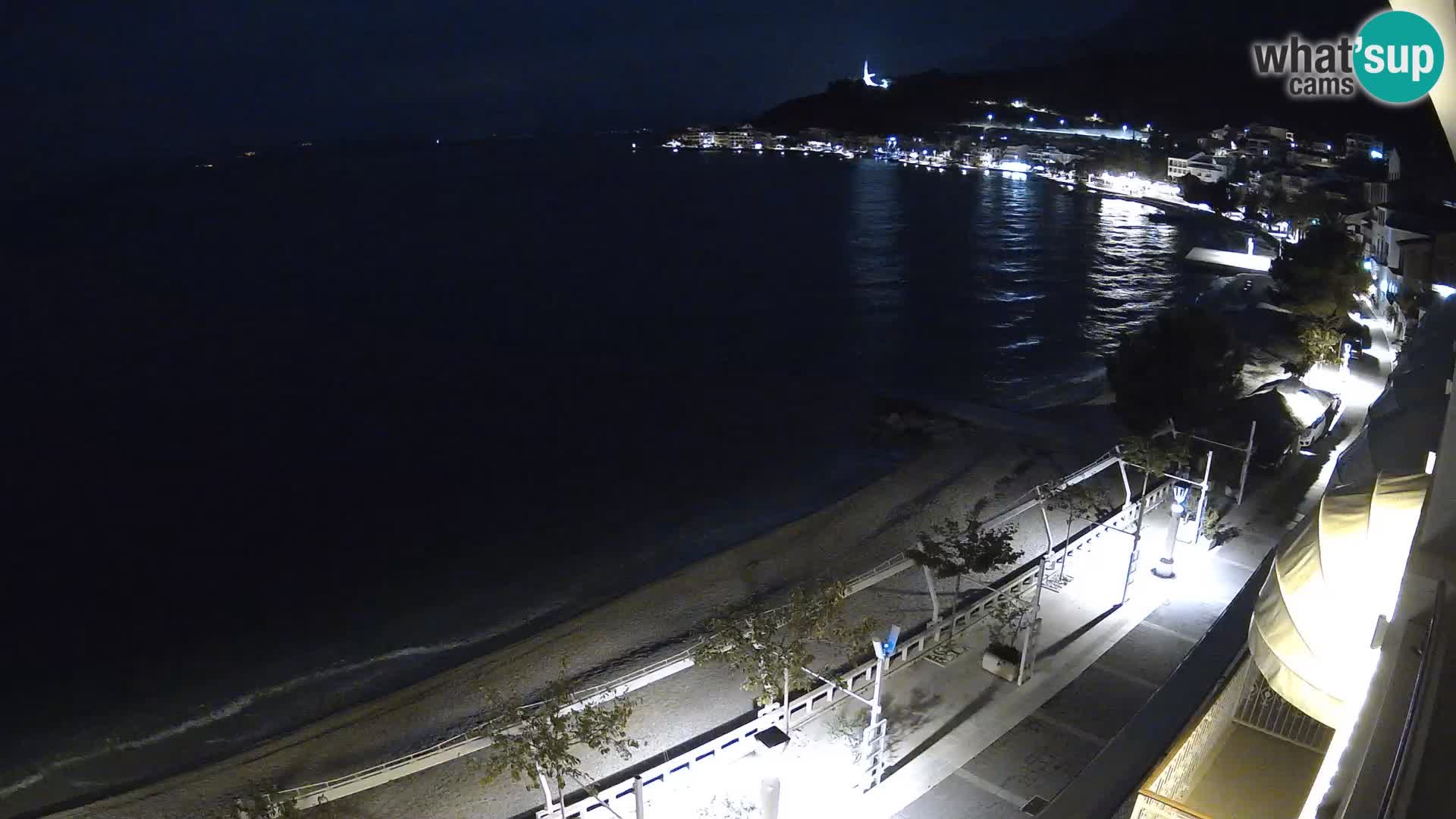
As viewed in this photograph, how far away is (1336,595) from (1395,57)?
23.1 ft

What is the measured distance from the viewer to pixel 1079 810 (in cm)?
546

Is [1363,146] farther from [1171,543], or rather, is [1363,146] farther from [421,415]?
[1171,543]

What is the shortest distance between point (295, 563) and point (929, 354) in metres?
21.3

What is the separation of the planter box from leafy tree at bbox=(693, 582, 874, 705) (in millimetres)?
1333

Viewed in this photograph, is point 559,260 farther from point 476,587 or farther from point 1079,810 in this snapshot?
point 1079,810

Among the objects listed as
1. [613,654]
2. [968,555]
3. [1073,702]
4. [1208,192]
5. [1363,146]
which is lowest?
[613,654]

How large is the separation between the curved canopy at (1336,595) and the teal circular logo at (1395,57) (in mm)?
3307

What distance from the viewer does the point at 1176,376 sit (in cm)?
1669

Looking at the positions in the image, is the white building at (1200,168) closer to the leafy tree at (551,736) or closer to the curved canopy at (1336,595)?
the curved canopy at (1336,595)

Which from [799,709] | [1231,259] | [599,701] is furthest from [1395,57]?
[1231,259]

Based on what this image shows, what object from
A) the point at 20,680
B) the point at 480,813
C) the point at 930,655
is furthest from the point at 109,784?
the point at 930,655

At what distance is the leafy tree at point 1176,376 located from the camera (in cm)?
1658

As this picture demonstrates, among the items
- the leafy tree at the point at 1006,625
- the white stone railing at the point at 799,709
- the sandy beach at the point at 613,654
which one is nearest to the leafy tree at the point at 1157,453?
the white stone railing at the point at 799,709

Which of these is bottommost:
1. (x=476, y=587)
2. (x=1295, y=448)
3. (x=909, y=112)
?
(x=476, y=587)
